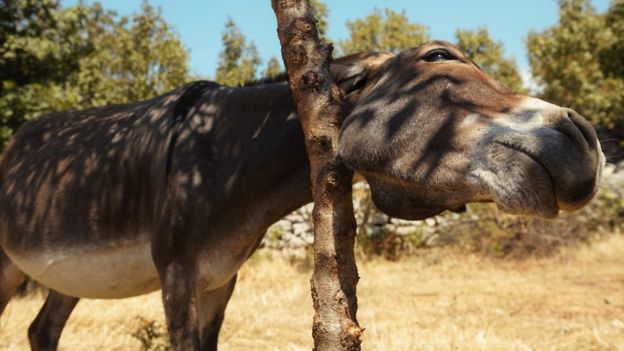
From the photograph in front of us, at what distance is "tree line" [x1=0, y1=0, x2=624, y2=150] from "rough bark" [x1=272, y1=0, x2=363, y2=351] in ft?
9.37

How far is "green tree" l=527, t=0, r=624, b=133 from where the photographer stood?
18.4m

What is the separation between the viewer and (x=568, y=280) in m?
10.6

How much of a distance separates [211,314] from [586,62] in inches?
808

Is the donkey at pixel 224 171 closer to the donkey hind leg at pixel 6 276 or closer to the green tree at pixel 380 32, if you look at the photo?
the donkey hind leg at pixel 6 276

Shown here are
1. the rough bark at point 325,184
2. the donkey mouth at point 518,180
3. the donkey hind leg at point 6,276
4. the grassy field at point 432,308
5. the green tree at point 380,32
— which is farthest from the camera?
the green tree at point 380,32

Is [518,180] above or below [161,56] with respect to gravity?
below

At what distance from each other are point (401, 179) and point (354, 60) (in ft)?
3.00

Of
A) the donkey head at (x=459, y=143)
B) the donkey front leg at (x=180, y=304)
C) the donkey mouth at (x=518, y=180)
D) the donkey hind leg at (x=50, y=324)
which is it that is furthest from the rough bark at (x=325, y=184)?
the donkey hind leg at (x=50, y=324)

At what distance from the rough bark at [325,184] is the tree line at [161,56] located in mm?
2855

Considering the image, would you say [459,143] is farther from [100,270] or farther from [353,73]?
[100,270]

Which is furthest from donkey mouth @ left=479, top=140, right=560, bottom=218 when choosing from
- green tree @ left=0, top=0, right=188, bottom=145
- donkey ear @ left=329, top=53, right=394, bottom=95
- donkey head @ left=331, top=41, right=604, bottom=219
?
green tree @ left=0, top=0, right=188, bottom=145

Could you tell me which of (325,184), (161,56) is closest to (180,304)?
(325,184)

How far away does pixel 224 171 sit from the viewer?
11.3ft

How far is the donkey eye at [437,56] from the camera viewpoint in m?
2.72
